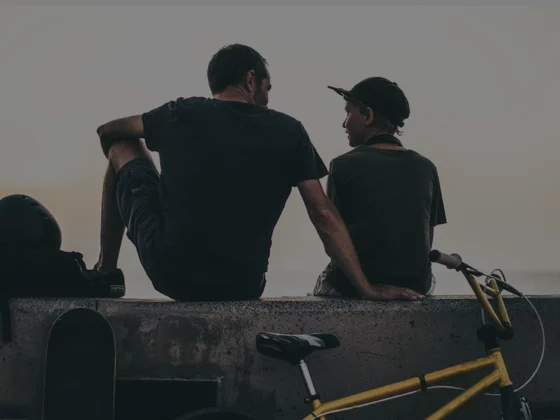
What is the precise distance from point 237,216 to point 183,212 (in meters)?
0.28

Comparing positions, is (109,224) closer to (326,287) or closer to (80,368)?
(80,368)

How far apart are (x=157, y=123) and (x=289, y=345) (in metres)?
1.51

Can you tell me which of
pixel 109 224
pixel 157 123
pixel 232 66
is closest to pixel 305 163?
pixel 232 66

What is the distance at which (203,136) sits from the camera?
3.96m

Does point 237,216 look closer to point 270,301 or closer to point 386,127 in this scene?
point 270,301

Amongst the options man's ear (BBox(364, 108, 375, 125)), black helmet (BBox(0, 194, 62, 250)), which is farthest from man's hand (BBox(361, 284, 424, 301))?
black helmet (BBox(0, 194, 62, 250))

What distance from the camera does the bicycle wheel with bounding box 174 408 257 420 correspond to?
3.30m

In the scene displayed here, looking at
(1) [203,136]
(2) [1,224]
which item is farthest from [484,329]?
(2) [1,224]

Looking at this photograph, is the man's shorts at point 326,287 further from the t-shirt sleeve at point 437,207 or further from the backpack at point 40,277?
the backpack at point 40,277

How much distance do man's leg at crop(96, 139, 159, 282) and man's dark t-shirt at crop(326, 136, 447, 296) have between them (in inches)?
45.0

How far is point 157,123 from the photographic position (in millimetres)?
4055

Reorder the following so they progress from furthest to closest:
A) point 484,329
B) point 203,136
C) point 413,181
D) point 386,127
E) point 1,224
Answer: point 386,127
point 413,181
point 1,224
point 203,136
point 484,329

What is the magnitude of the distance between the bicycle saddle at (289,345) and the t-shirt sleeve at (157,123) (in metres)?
1.31

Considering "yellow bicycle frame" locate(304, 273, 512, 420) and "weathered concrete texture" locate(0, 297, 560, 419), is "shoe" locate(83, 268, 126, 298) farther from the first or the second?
"yellow bicycle frame" locate(304, 273, 512, 420)
